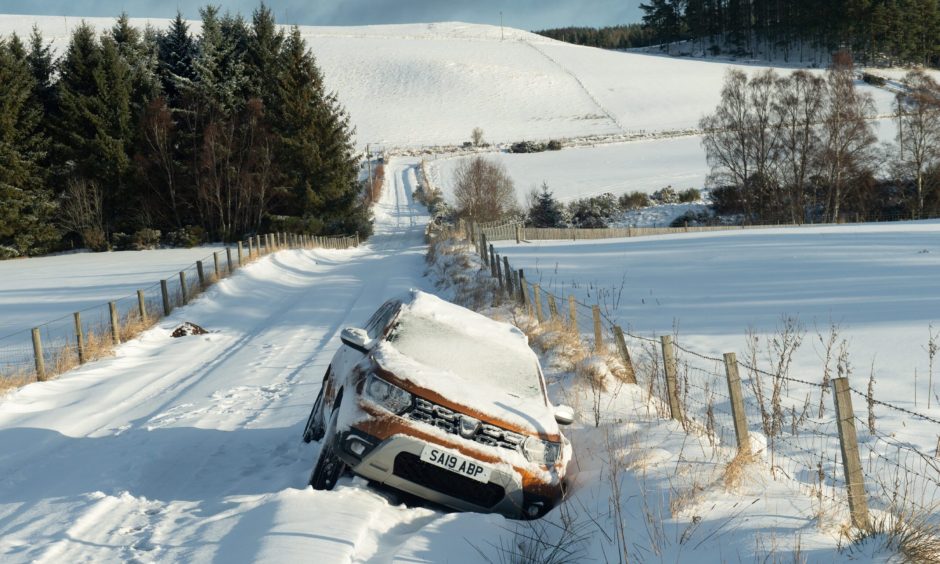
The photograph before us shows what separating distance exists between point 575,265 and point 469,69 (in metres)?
108

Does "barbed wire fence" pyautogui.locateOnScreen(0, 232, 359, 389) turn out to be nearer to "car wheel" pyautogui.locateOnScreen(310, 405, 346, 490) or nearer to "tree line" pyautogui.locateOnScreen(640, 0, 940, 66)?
"car wheel" pyautogui.locateOnScreen(310, 405, 346, 490)

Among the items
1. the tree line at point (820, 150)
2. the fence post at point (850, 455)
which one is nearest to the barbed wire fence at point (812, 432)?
the fence post at point (850, 455)

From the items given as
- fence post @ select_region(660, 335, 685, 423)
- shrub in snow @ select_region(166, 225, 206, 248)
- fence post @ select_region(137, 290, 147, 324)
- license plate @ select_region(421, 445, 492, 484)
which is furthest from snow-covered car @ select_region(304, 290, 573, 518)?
shrub in snow @ select_region(166, 225, 206, 248)

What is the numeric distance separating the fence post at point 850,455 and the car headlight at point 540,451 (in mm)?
2081

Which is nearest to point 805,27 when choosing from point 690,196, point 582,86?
point 582,86

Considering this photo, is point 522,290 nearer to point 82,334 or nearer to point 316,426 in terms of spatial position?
point 316,426

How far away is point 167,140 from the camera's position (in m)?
47.1

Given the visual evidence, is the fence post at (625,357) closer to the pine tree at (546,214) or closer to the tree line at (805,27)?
the pine tree at (546,214)

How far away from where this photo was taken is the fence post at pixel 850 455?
4.82 m

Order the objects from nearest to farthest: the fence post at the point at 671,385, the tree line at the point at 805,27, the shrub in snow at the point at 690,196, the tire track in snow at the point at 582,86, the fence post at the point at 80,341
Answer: the fence post at the point at 671,385 < the fence post at the point at 80,341 < the shrub in snow at the point at 690,196 < the tire track in snow at the point at 582,86 < the tree line at the point at 805,27

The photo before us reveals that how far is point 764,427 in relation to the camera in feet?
26.6

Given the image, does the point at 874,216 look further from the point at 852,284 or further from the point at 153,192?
the point at 153,192

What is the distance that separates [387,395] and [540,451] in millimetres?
1289

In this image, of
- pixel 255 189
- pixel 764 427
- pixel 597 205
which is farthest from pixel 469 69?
pixel 764 427
